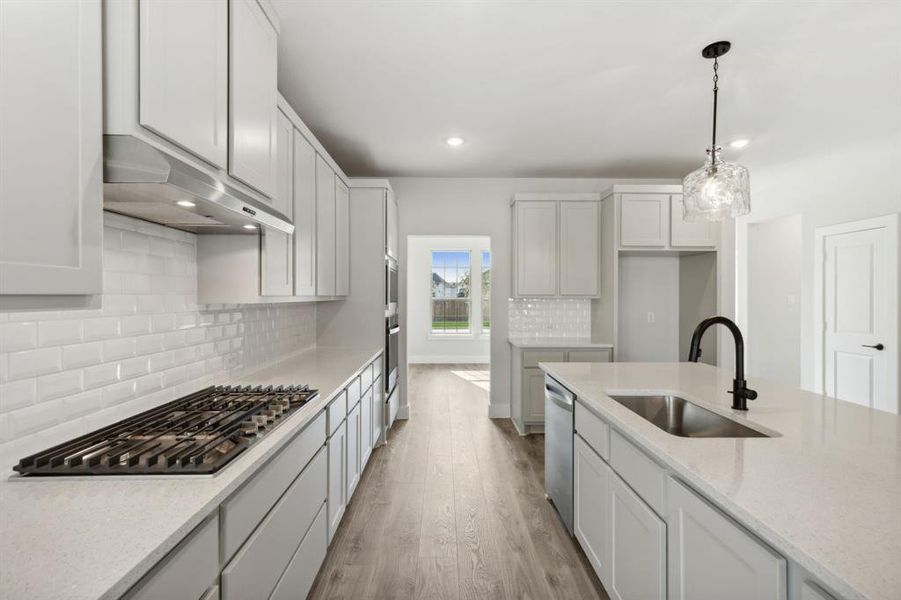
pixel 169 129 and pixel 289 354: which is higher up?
pixel 169 129

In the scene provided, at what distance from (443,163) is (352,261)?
1.38m

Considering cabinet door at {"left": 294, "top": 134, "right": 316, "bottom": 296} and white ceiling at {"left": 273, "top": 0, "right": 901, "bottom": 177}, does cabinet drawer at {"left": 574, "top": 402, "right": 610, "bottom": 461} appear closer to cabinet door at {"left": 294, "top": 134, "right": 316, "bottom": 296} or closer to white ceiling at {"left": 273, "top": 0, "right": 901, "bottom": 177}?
cabinet door at {"left": 294, "top": 134, "right": 316, "bottom": 296}

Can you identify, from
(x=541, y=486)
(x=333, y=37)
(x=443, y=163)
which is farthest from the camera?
(x=443, y=163)

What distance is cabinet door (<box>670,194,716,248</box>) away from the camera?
4.20 metres

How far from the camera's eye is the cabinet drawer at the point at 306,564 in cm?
149

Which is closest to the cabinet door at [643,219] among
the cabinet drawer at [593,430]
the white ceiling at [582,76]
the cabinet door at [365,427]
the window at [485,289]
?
the white ceiling at [582,76]

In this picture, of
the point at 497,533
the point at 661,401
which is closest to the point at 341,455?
the point at 497,533

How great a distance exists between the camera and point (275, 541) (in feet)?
4.54

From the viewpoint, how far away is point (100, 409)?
1.44m

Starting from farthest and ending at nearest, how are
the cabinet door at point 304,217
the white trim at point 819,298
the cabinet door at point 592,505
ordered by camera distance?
the white trim at point 819,298 < the cabinet door at point 304,217 < the cabinet door at point 592,505

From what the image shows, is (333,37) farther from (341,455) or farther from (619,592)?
(619,592)

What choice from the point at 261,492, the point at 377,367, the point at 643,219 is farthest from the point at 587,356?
the point at 261,492

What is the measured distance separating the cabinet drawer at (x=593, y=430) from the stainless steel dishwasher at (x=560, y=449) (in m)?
0.10

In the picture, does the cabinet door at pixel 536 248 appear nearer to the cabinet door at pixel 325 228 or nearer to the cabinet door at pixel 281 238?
the cabinet door at pixel 325 228
